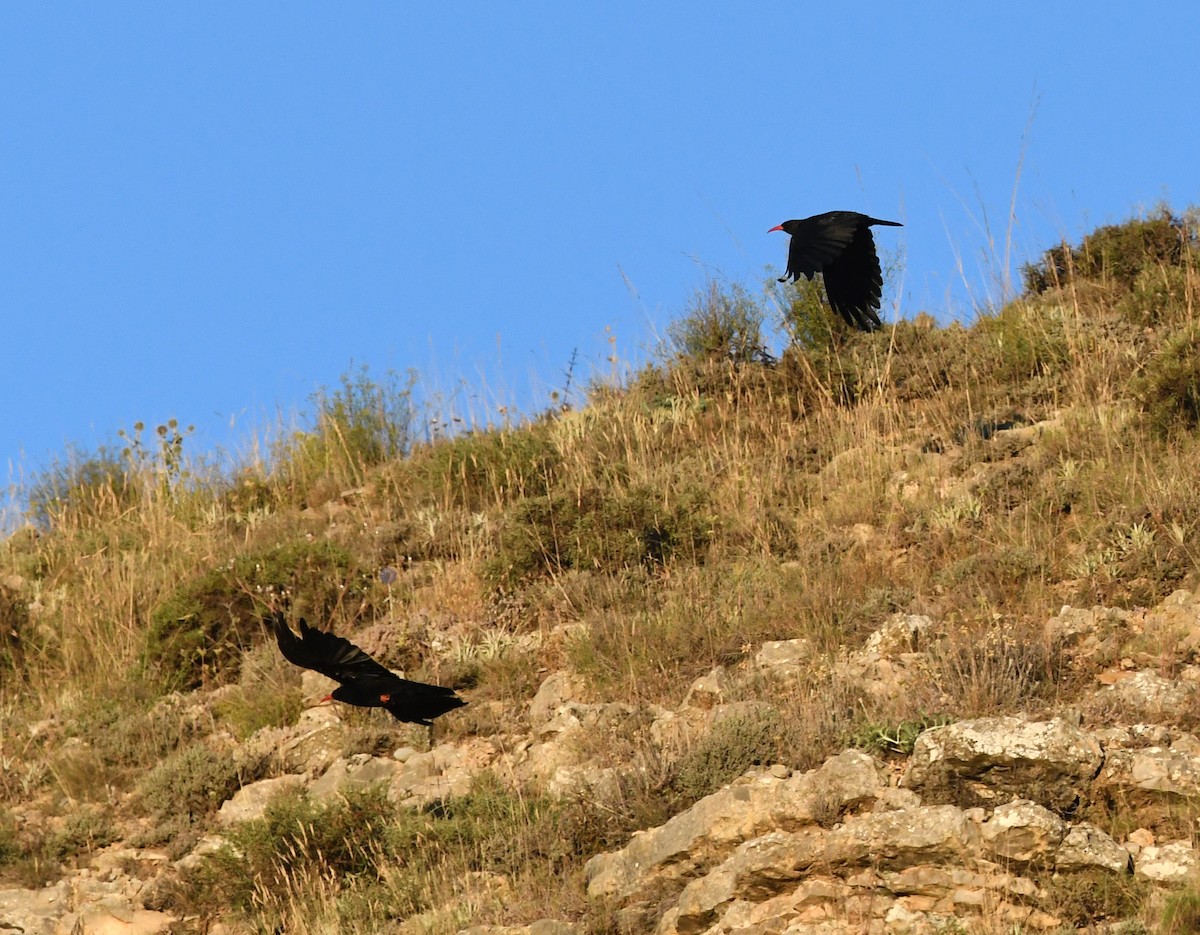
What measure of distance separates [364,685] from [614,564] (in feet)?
7.81

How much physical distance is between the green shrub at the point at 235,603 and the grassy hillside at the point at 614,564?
0.02 m

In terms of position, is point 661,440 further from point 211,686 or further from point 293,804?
point 293,804

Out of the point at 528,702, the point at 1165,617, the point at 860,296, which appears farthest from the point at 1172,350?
the point at 528,702

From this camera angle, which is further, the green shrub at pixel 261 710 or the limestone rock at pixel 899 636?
the green shrub at pixel 261 710

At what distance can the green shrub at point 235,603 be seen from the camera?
9.86 metres

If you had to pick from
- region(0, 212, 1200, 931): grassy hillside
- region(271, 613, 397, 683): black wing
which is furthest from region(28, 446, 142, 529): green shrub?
region(271, 613, 397, 683): black wing

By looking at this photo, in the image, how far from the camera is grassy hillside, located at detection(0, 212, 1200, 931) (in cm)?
712

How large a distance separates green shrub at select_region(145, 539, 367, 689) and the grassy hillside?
2 cm

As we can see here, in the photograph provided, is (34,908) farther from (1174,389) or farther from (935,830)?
(1174,389)

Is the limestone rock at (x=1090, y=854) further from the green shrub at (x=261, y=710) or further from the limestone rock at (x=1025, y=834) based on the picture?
the green shrub at (x=261, y=710)

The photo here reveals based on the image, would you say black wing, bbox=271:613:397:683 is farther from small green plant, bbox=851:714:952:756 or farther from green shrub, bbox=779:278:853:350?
green shrub, bbox=779:278:853:350

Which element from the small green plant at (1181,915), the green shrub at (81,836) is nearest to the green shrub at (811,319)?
the green shrub at (81,836)

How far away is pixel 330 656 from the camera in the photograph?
25.3 ft

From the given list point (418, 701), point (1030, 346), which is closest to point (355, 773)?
point (418, 701)
